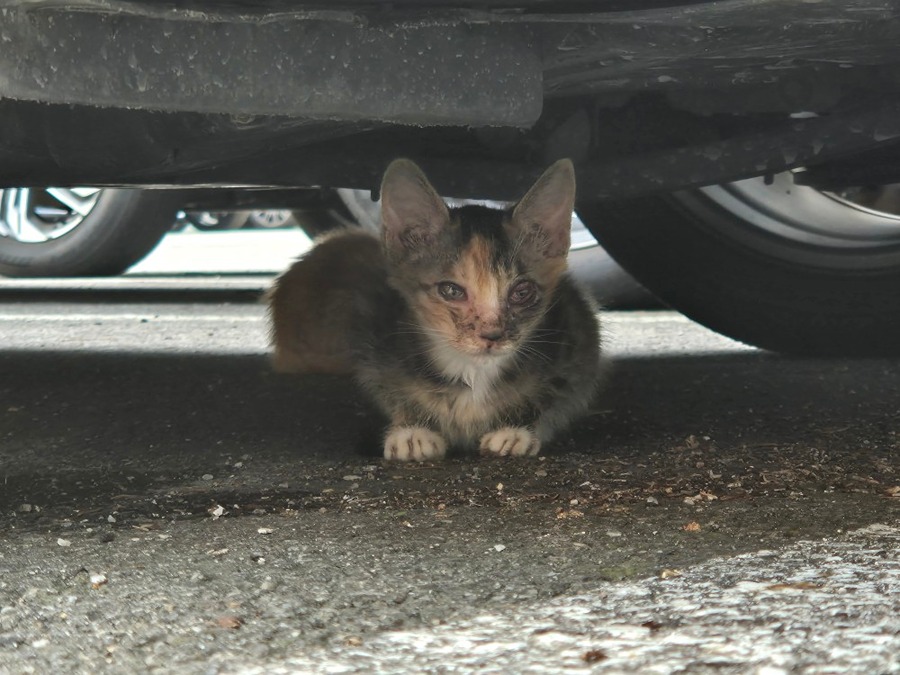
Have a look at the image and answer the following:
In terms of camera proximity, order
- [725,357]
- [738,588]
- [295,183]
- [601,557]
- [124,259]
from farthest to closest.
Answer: [124,259] < [725,357] < [295,183] < [601,557] < [738,588]

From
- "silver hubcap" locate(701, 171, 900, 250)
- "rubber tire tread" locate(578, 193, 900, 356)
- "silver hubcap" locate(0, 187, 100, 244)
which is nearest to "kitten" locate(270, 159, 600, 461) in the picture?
"rubber tire tread" locate(578, 193, 900, 356)

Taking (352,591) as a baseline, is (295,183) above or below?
above

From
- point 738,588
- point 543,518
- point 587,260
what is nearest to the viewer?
point 738,588

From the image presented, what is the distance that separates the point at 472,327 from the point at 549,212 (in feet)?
1.20

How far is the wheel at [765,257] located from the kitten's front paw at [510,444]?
93 cm

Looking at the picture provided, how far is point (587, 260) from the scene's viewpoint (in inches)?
181

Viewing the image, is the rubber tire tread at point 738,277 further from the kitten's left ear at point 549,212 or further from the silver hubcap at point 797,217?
the kitten's left ear at point 549,212

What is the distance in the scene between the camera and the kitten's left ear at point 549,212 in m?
2.41

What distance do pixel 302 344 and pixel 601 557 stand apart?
6.05 ft

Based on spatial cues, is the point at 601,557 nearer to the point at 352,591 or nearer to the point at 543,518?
the point at 543,518

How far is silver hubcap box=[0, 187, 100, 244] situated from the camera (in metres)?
5.95

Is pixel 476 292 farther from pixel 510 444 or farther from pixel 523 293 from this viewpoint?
pixel 510 444

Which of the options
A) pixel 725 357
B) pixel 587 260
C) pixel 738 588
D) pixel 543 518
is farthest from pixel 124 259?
pixel 738 588

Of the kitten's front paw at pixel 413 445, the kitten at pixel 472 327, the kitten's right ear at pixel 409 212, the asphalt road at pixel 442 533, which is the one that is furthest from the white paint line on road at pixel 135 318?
the kitten's front paw at pixel 413 445
